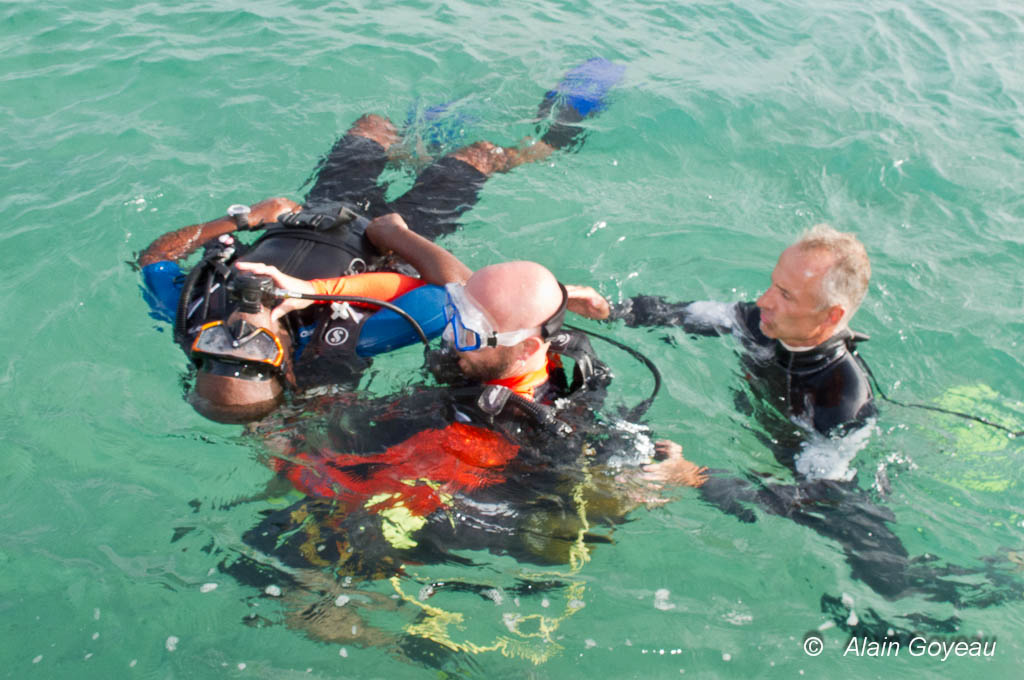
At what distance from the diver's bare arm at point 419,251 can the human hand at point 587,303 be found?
0.62 m

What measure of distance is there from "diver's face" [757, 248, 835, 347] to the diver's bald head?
118 cm

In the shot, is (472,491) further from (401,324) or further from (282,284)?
(282,284)

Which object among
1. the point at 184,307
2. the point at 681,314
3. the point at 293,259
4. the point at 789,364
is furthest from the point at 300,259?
the point at 789,364

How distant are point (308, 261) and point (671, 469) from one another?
87.2 inches

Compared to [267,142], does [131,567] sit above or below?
below

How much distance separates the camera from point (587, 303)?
400 cm

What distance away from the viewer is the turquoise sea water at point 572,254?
10.2 ft

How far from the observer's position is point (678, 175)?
19.8 feet

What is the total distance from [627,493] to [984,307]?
10.4 feet

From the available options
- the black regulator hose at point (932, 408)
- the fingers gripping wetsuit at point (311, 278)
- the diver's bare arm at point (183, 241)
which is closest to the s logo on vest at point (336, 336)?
the fingers gripping wetsuit at point (311, 278)

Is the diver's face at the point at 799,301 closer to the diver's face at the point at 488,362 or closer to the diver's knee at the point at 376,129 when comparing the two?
the diver's face at the point at 488,362

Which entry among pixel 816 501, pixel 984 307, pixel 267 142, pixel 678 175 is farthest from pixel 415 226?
pixel 984 307

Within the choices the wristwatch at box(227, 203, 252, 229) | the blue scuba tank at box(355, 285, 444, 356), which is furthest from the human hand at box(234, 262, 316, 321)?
the wristwatch at box(227, 203, 252, 229)

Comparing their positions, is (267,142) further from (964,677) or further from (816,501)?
(964,677)
